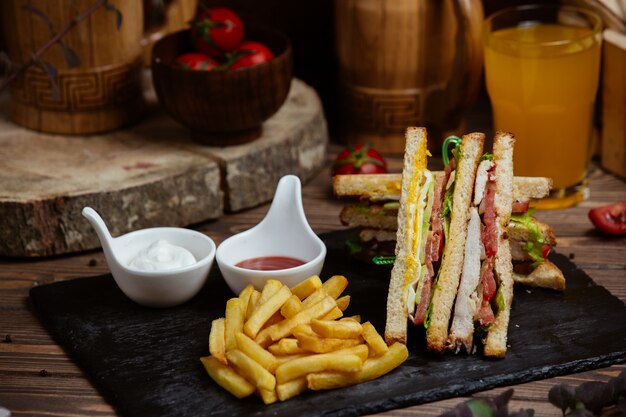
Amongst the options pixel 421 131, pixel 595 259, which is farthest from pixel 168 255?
pixel 595 259

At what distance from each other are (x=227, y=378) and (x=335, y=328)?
13.5 inches

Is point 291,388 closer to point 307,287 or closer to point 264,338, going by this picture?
point 264,338

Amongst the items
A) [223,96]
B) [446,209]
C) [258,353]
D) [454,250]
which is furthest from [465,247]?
[223,96]

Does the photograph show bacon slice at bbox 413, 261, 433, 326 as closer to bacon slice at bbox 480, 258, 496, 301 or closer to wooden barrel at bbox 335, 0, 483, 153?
bacon slice at bbox 480, 258, 496, 301

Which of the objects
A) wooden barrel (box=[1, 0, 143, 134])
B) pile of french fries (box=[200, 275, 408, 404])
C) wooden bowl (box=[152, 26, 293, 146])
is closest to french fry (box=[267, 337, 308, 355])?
pile of french fries (box=[200, 275, 408, 404])

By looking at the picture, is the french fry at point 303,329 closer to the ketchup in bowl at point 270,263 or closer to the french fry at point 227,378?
the french fry at point 227,378

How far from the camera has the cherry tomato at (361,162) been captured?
175 inches

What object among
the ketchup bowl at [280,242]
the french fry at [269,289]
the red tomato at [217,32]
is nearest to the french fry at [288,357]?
the french fry at [269,289]

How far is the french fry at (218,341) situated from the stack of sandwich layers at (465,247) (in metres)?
0.51

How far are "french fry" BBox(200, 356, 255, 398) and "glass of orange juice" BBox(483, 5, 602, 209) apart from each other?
1.88 m

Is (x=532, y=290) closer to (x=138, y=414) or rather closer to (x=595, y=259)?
(x=595, y=259)

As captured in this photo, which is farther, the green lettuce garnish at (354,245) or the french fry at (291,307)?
the green lettuce garnish at (354,245)

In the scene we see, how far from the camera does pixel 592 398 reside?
2719mm

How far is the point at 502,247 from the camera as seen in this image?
10.8ft
